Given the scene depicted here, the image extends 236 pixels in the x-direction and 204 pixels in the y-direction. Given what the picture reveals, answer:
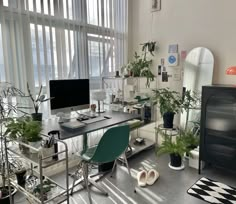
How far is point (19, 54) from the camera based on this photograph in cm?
238

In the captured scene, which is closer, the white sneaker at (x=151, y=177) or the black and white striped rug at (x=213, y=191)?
the black and white striped rug at (x=213, y=191)

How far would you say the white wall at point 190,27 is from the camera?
286 centimetres

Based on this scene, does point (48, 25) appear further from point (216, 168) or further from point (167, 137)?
point (216, 168)

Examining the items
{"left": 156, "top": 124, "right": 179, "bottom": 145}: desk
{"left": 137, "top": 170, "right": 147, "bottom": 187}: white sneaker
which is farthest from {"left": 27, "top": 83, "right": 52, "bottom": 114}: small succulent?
{"left": 156, "top": 124, "right": 179, "bottom": 145}: desk

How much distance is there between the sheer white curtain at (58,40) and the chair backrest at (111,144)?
119 cm

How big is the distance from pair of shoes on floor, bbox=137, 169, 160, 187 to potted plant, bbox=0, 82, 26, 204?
4.62 ft

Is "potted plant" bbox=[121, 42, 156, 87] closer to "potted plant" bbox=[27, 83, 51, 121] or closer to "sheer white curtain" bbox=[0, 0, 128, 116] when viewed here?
"sheer white curtain" bbox=[0, 0, 128, 116]

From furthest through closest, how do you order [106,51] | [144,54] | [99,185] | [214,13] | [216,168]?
[144,54], [106,51], [214,13], [216,168], [99,185]

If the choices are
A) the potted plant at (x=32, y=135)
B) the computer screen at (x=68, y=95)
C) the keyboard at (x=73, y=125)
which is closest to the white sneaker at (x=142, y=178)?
the keyboard at (x=73, y=125)

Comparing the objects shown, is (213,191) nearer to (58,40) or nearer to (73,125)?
(73,125)

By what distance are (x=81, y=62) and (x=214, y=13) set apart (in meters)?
2.05

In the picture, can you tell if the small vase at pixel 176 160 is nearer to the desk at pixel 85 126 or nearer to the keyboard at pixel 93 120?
the desk at pixel 85 126

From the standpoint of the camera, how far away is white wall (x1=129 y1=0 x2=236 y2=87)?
113 inches

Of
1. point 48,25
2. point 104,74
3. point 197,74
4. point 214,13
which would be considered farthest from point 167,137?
point 48,25
